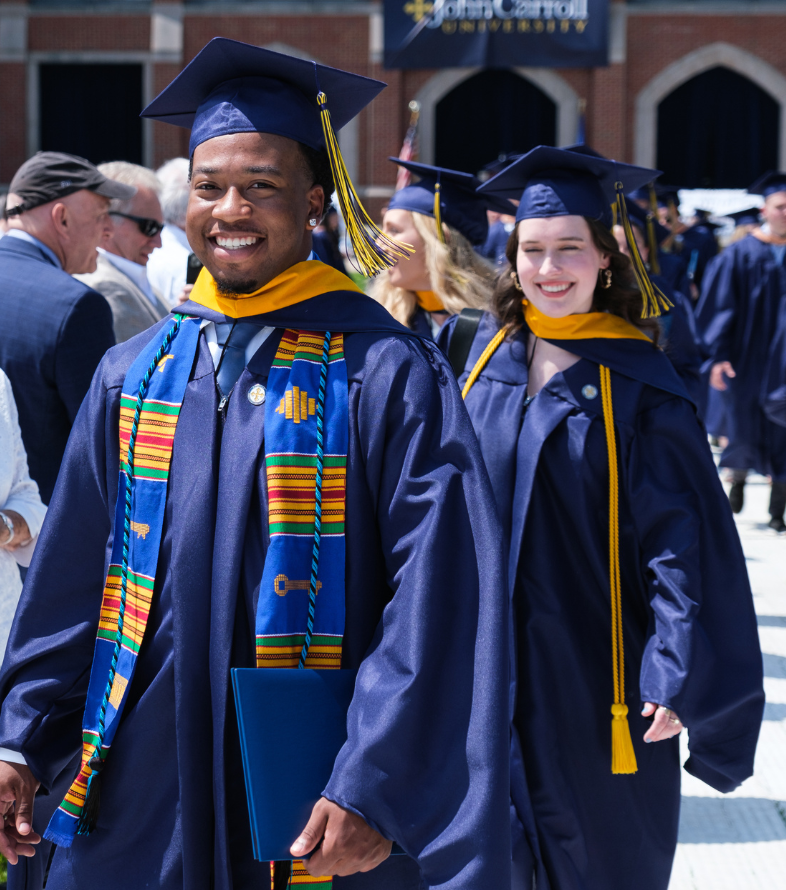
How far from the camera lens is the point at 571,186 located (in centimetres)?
306

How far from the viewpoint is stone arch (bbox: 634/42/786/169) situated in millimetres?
22219

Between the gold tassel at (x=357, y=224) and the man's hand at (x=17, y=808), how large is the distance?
1033 mm

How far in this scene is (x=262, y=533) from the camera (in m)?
1.79

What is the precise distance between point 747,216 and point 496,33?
1357 cm

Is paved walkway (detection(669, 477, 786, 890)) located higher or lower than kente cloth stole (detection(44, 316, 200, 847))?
lower

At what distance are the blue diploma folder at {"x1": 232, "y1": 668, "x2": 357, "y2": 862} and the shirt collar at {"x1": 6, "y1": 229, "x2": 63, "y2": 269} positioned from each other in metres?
2.47

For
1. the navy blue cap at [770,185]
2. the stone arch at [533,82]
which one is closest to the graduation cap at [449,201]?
the navy blue cap at [770,185]

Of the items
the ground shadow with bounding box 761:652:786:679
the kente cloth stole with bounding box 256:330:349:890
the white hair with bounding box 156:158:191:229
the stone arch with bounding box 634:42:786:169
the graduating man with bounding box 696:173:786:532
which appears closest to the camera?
the kente cloth stole with bounding box 256:330:349:890

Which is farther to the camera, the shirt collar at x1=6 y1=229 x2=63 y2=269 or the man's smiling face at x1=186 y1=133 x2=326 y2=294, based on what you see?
the shirt collar at x1=6 y1=229 x2=63 y2=269

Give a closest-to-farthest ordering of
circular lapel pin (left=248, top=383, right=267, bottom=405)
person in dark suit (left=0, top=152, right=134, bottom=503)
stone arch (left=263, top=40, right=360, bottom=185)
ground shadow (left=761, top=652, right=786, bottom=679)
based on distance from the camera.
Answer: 1. circular lapel pin (left=248, top=383, right=267, bottom=405)
2. person in dark suit (left=0, top=152, right=134, bottom=503)
3. ground shadow (left=761, top=652, right=786, bottom=679)
4. stone arch (left=263, top=40, right=360, bottom=185)

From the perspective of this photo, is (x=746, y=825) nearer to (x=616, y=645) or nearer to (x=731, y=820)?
(x=731, y=820)

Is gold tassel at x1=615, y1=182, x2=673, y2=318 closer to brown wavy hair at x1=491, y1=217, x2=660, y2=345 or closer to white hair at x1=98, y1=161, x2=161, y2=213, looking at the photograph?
brown wavy hair at x1=491, y1=217, x2=660, y2=345

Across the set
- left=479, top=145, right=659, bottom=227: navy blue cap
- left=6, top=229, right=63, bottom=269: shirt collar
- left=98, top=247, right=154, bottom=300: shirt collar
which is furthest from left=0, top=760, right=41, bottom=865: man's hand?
left=98, top=247, right=154, bottom=300: shirt collar

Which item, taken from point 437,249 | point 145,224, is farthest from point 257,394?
point 145,224
